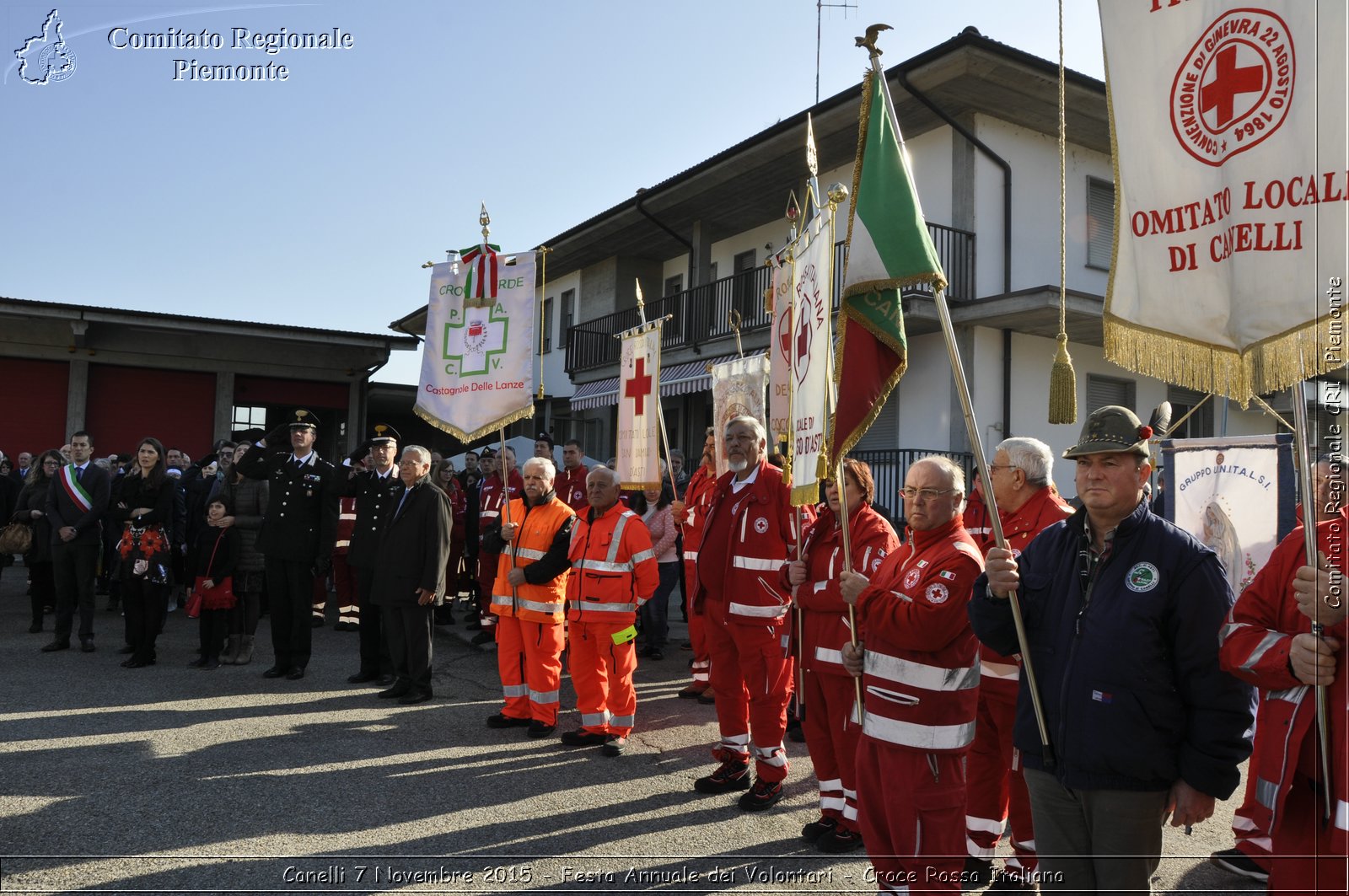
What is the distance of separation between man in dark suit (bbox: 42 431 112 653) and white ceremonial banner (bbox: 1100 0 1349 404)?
9411 mm

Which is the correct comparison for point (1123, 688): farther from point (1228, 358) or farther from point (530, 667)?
point (530, 667)

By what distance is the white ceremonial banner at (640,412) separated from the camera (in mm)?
7730

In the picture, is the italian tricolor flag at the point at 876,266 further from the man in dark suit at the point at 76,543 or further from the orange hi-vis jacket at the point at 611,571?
the man in dark suit at the point at 76,543

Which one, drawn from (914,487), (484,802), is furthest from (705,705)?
(914,487)

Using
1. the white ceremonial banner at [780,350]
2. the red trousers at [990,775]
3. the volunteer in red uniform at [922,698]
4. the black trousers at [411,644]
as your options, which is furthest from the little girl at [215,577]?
the red trousers at [990,775]

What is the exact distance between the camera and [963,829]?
3.37 m

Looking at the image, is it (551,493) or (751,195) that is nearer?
(551,493)

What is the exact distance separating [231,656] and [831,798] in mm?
6517

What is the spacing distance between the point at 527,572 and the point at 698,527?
5.62 ft

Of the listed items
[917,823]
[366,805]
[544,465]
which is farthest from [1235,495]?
[366,805]

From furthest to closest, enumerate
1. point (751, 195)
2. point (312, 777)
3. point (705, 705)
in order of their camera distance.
Answer: point (751, 195) < point (705, 705) < point (312, 777)

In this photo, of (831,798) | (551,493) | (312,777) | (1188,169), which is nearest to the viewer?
(1188,169)

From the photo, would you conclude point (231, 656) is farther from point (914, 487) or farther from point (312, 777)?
point (914, 487)

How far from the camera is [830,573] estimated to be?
15.2 feet
